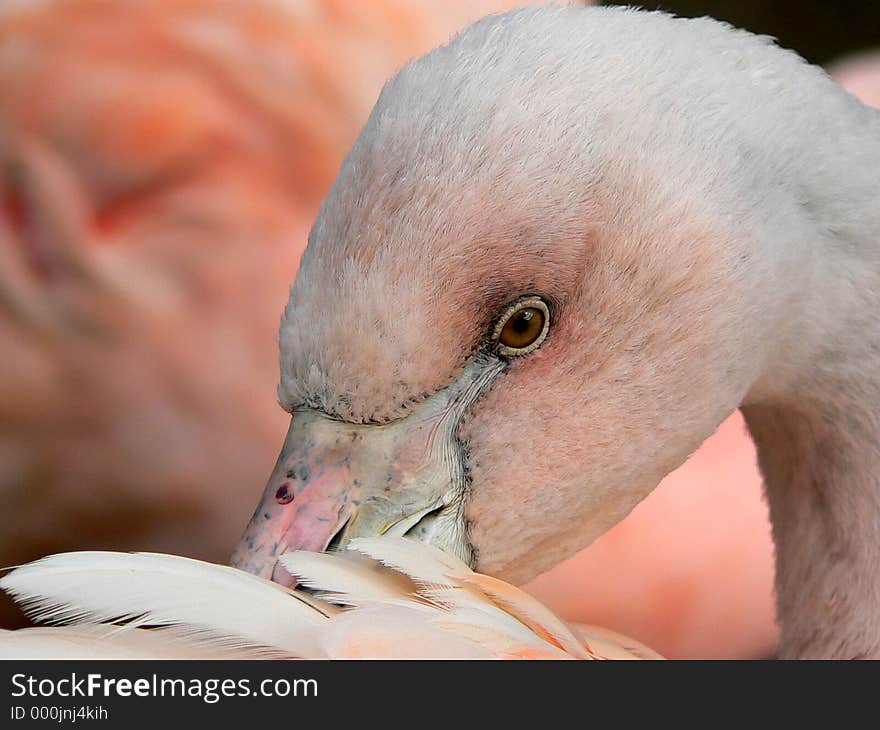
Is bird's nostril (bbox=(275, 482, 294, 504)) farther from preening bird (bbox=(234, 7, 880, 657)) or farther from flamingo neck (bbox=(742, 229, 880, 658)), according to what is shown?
flamingo neck (bbox=(742, 229, 880, 658))

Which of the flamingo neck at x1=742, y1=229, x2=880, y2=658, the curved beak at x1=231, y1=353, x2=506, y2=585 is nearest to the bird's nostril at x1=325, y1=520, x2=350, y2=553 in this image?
the curved beak at x1=231, y1=353, x2=506, y2=585

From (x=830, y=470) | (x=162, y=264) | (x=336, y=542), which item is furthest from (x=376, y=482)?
(x=162, y=264)

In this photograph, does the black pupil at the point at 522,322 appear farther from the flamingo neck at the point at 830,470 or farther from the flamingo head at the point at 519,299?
the flamingo neck at the point at 830,470

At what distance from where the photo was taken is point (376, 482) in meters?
1.22

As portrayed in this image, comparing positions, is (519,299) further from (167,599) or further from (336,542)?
(167,599)

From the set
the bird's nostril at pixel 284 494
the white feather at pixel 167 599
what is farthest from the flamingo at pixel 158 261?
the white feather at pixel 167 599

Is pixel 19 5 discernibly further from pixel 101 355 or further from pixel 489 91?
pixel 489 91

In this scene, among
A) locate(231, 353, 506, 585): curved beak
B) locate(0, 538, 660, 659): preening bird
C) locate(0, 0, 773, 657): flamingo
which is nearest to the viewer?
locate(0, 538, 660, 659): preening bird

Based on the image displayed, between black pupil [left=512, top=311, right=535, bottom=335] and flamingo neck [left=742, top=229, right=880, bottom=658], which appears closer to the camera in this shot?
Result: black pupil [left=512, top=311, right=535, bottom=335]

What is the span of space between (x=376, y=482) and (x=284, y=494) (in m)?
0.10

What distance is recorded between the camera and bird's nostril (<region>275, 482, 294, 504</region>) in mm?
1233
